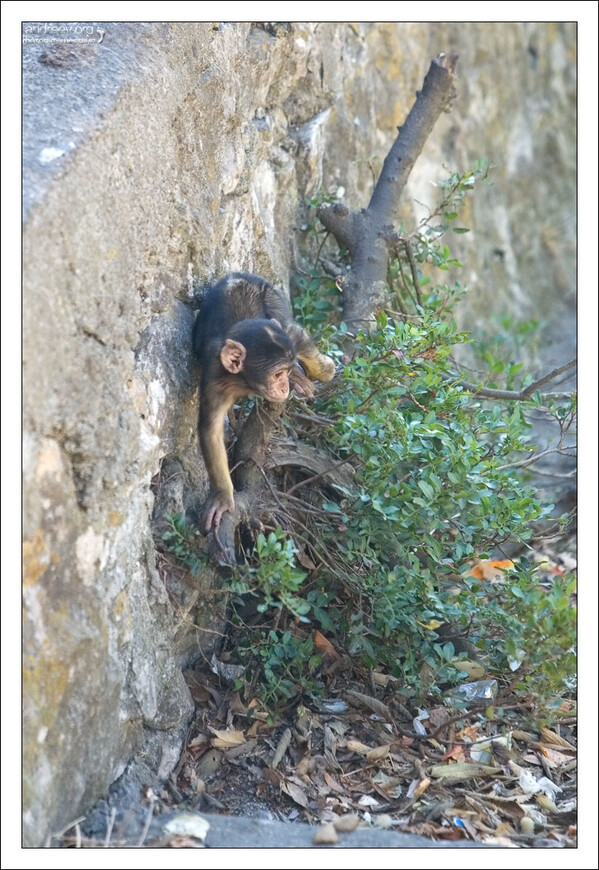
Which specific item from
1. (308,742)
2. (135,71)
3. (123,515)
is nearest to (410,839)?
(308,742)

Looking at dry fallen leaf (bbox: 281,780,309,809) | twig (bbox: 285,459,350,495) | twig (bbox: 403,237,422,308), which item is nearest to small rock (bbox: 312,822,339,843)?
dry fallen leaf (bbox: 281,780,309,809)

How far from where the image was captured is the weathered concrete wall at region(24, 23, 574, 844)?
2.91 metres

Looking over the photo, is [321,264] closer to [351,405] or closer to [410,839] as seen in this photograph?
[351,405]

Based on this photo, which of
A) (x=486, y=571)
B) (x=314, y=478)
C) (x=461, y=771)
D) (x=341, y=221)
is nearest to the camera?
(x=461, y=771)

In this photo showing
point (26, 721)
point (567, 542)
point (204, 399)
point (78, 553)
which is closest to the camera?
point (26, 721)

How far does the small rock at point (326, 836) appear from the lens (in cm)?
316

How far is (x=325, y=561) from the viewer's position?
14.2 ft

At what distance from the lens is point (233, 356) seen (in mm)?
3885

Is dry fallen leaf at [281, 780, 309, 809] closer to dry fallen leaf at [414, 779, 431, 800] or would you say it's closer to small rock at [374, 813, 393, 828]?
small rock at [374, 813, 393, 828]

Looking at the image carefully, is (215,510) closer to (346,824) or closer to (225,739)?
(225,739)

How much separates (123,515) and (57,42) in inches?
73.1

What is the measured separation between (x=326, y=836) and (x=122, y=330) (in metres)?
1.92

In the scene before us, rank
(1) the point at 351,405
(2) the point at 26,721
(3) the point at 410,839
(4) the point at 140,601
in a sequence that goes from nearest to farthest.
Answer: (2) the point at 26,721, (3) the point at 410,839, (4) the point at 140,601, (1) the point at 351,405

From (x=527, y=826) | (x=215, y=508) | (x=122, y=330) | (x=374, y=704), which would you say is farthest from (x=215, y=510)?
(x=527, y=826)
